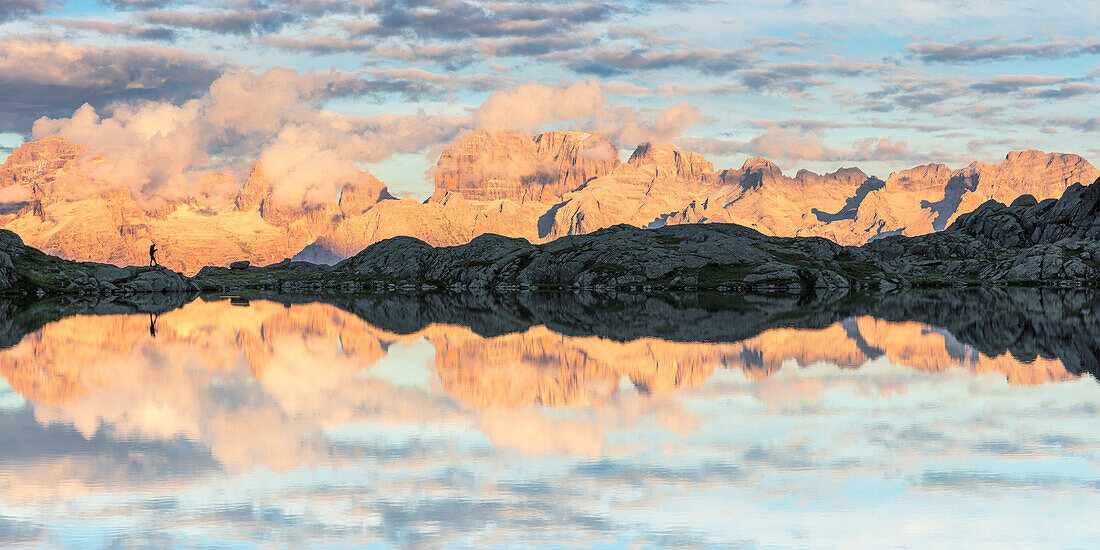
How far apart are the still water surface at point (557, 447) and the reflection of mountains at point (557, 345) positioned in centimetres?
66

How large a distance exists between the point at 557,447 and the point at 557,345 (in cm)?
4726

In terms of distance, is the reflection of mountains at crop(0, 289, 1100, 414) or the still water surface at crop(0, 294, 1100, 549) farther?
the reflection of mountains at crop(0, 289, 1100, 414)

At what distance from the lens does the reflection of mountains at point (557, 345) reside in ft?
202

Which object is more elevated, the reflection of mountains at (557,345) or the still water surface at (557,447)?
the reflection of mountains at (557,345)

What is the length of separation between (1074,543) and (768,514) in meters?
8.39

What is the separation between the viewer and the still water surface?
2762 centimetres

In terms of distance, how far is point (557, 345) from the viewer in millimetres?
85812

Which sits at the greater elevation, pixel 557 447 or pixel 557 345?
pixel 557 345

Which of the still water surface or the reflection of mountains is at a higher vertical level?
the reflection of mountains

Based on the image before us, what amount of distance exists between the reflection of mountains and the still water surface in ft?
2.18

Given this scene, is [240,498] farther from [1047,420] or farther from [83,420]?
[1047,420]

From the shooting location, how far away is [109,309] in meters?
169

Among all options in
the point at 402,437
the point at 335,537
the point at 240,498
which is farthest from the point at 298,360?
the point at 335,537

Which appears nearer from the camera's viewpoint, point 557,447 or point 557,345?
point 557,447
